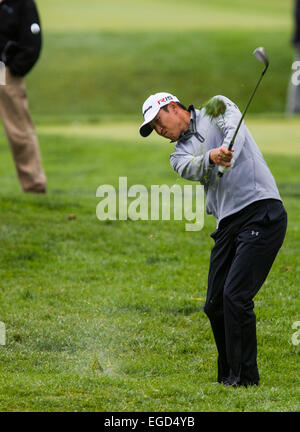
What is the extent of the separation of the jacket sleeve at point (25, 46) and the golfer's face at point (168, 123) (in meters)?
5.68

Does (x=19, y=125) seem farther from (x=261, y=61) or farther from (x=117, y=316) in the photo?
(x=261, y=61)

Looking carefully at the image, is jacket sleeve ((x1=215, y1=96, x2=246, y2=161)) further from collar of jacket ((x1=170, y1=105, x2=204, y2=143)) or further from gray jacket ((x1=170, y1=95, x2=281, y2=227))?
collar of jacket ((x1=170, y1=105, x2=204, y2=143))

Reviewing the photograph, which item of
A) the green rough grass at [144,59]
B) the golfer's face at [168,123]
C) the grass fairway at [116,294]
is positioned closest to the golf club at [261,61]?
the golfer's face at [168,123]

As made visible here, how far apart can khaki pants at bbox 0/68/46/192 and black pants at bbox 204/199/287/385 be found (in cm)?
597

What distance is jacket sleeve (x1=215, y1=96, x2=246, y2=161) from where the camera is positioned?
4.95 meters

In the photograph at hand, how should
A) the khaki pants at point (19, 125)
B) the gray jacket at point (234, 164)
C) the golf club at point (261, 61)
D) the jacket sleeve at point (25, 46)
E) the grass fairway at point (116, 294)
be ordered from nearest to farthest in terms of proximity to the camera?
1. the golf club at point (261, 61)
2. the gray jacket at point (234, 164)
3. the grass fairway at point (116, 294)
4. the jacket sleeve at point (25, 46)
5. the khaki pants at point (19, 125)

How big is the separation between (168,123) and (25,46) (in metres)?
5.89

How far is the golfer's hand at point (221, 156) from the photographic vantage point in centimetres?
480

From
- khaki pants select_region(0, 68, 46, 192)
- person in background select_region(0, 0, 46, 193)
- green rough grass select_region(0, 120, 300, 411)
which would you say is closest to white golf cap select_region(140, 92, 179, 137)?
green rough grass select_region(0, 120, 300, 411)

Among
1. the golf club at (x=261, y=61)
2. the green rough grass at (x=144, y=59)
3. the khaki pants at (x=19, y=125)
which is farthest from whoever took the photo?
the green rough grass at (x=144, y=59)

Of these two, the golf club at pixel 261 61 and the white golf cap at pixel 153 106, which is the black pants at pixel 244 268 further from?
the white golf cap at pixel 153 106

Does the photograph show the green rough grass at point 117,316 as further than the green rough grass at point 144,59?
No

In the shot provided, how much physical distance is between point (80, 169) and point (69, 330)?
953 centimetres
